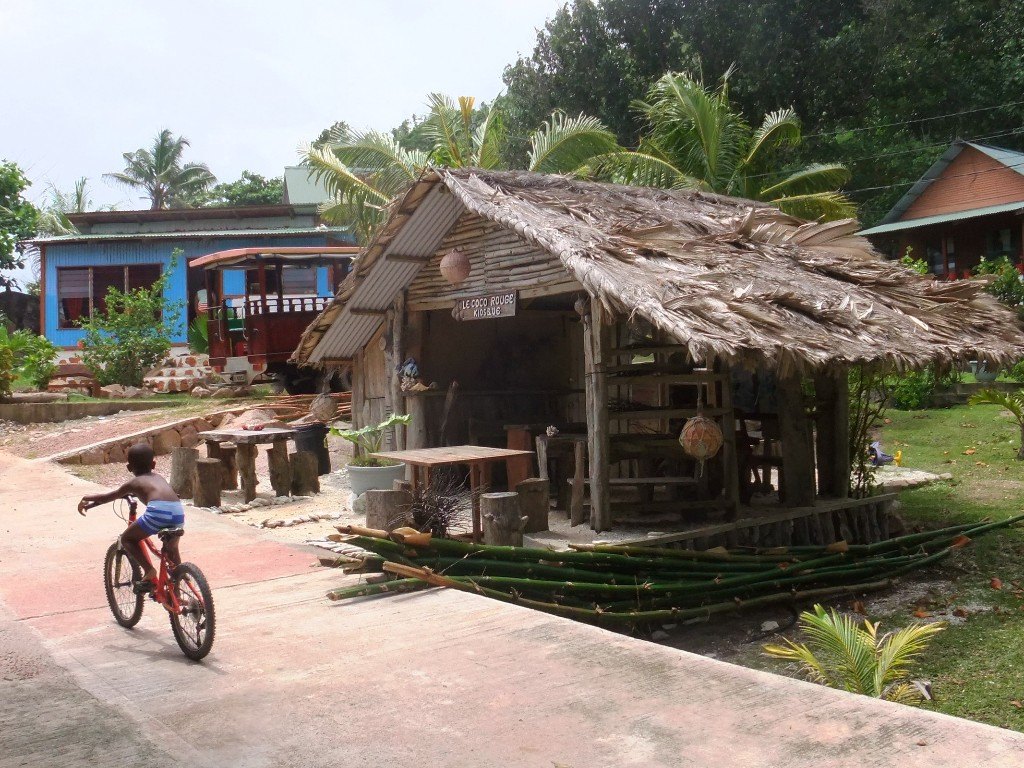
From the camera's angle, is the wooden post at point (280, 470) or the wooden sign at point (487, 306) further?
the wooden post at point (280, 470)

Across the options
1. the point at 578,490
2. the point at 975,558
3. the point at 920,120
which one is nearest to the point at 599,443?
the point at 578,490

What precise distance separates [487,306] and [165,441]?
25.7ft

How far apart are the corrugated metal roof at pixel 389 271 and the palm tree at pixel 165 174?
31020 mm

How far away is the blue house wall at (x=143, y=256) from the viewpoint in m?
23.8

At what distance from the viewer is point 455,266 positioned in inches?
412

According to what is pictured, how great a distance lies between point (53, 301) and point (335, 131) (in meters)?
10.1

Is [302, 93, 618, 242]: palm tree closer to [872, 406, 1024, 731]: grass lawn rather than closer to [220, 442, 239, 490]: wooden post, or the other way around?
[220, 442, 239, 490]: wooden post

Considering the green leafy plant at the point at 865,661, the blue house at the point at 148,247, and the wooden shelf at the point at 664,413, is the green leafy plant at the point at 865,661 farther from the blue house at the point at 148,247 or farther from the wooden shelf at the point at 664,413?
the blue house at the point at 148,247

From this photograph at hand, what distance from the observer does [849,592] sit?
28.8 ft

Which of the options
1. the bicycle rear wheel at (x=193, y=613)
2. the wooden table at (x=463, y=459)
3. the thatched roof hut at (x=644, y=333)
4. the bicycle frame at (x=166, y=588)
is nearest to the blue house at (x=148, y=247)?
the thatched roof hut at (x=644, y=333)

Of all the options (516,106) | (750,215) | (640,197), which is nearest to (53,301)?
(516,106)

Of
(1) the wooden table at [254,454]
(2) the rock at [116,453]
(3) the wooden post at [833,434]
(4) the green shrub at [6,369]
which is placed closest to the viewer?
(3) the wooden post at [833,434]

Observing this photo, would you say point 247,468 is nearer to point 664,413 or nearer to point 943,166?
point 664,413

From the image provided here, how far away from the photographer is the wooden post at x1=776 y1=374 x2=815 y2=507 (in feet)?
31.8
